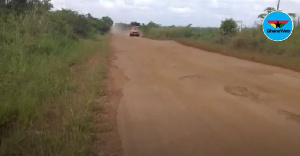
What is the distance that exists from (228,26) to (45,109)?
863 inches

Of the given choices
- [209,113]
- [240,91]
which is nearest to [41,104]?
[209,113]

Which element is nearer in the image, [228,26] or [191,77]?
[191,77]

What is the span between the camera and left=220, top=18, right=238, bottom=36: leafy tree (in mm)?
26203

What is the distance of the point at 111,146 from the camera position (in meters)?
5.05

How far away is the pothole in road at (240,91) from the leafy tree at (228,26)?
58.2 ft

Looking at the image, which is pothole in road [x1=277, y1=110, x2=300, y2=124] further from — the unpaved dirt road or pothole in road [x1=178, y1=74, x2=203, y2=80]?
pothole in road [x1=178, y1=74, x2=203, y2=80]

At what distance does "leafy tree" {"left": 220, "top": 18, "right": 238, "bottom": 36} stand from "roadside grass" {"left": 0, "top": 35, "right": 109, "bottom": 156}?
59.1 ft

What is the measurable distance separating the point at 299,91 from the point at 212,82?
2203 millimetres

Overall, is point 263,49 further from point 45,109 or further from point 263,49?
point 45,109

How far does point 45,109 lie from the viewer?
646 centimetres

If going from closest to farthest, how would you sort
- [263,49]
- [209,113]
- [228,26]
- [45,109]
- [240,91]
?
[45,109], [209,113], [240,91], [263,49], [228,26]

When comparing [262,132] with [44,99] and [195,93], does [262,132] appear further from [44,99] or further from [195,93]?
[44,99]

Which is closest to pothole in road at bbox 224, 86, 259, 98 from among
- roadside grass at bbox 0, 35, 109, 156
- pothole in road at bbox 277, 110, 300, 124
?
pothole in road at bbox 277, 110, 300, 124

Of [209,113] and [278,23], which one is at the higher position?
[278,23]
